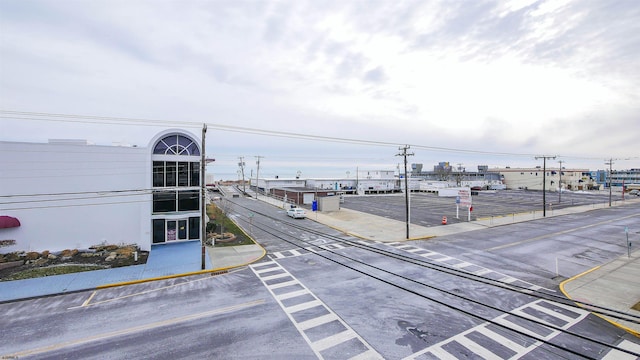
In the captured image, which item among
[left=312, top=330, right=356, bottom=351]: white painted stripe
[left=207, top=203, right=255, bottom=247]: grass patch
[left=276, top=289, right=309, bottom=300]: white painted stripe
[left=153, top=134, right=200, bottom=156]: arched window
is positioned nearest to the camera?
[left=312, top=330, right=356, bottom=351]: white painted stripe

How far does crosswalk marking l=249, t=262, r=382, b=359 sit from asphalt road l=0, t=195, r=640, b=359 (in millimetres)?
54

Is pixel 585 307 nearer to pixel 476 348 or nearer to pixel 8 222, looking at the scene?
pixel 476 348

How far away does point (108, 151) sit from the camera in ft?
73.5

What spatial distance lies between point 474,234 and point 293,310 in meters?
22.9

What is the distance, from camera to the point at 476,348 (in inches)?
370

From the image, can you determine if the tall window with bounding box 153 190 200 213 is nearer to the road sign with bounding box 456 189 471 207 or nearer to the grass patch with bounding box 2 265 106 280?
the grass patch with bounding box 2 265 106 280

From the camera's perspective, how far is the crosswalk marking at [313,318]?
946 centimetres

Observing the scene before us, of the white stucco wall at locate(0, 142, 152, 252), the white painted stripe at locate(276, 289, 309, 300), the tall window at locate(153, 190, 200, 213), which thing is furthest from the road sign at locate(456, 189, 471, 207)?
the white stucco wall at locate(0, 142, 152, 252)

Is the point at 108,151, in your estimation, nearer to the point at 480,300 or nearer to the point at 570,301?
the point at 480,300

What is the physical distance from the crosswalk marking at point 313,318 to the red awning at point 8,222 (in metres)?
17.8

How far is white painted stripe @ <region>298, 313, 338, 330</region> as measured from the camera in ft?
35.5

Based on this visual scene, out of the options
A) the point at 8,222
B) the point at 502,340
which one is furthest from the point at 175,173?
the point at 502,340

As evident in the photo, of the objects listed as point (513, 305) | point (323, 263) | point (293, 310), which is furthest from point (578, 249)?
point (293, 310)

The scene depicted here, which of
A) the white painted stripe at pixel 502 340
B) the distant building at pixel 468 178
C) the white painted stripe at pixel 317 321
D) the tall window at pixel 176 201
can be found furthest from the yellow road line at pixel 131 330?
the distant building at pixel 468 178
